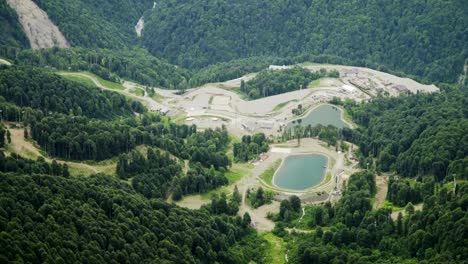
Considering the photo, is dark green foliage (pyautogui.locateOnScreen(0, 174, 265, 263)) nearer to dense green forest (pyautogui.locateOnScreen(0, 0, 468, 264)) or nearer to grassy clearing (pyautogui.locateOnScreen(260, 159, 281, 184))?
dense green forest (pyautogui.locateOnScreen(0, 0, 468, 264))

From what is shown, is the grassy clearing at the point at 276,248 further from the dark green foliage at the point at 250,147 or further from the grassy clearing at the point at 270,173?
the dark green foliage at the point at 250,147

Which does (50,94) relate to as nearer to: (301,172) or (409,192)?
(301,172)

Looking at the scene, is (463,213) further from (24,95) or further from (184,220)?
(24,95)

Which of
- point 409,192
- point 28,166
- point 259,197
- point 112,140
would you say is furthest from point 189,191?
point 409,192

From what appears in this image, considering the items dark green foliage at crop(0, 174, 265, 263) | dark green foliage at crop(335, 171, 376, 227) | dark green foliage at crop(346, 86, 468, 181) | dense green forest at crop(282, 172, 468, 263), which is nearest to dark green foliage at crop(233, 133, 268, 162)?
dark green foliage at crop(346, 86, 468, 181)

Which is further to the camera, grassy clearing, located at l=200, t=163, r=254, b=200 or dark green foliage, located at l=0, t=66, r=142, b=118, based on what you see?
dark green foliage, located at l=0, t=66, r=142, b=118

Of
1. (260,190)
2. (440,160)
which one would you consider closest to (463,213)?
(440,160)

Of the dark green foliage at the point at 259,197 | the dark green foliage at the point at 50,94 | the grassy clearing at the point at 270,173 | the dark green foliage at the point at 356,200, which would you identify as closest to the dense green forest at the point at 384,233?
the dark green foliage at the point at 356,200
